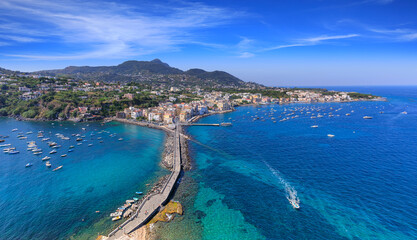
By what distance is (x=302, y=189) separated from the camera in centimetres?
2220

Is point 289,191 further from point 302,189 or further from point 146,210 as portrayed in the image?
point 146,210

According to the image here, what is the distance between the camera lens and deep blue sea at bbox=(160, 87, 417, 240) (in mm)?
16641

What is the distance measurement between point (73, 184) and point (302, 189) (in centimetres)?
2913

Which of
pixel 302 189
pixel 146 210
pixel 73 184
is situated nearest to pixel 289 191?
pixel 302 189

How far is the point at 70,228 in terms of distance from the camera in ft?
55.4

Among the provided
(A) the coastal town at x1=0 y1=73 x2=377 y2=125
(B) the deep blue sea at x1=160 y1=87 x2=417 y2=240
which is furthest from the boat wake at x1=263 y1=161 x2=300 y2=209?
(A) the coastal town at x1=0 y1=73 x2=377 y2=125

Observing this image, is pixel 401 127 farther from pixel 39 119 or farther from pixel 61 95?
pixel 61 95

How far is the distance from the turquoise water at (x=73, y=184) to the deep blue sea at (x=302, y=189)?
740cm

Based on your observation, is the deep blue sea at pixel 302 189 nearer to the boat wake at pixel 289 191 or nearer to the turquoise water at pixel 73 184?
the boat wake at pixel 289 191

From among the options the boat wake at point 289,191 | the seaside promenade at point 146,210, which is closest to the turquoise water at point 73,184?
the seaside promenade at point 146,210

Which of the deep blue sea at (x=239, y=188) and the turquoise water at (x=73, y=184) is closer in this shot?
the deep blue sea at (x=239, y=188)

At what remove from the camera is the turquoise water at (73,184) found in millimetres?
17266

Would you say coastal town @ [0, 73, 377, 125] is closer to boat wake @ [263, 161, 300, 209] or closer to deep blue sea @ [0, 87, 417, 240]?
deep blue sea @ [0, 87, 417, 240]

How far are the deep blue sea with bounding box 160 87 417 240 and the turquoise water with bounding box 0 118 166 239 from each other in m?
7.40
